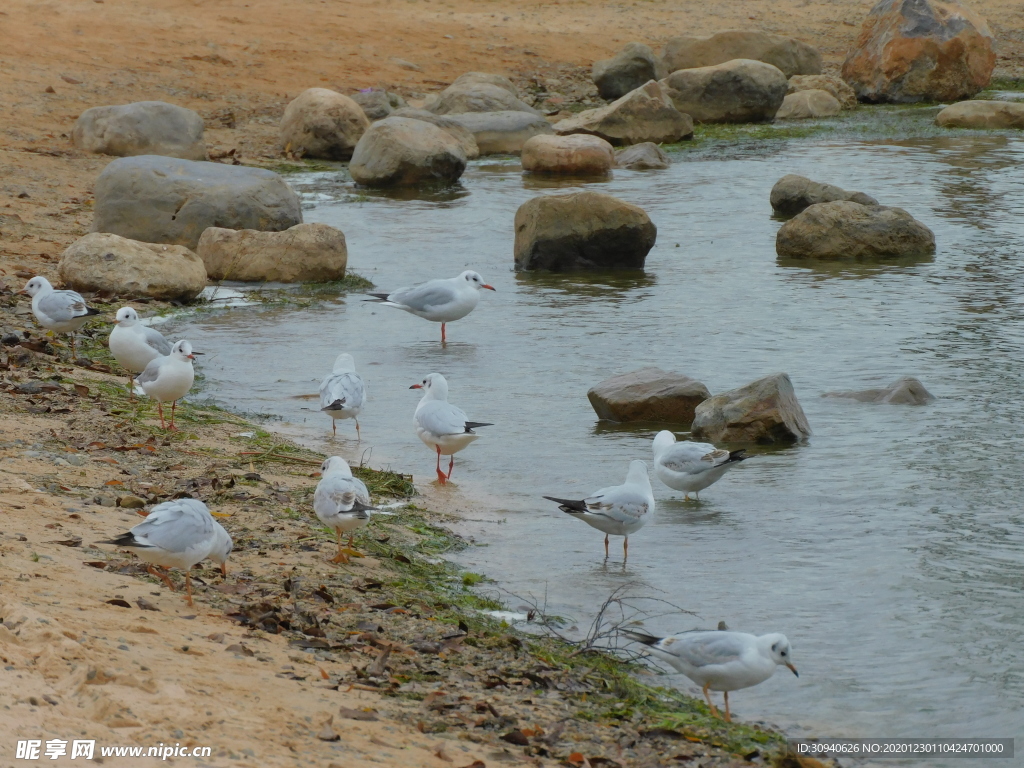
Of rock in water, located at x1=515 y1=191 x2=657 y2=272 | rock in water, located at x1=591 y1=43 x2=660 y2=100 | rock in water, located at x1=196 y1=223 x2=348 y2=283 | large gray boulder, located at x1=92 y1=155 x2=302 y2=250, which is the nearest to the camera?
rock in water, located at x1=196 y1=223 x2=348 y2=283

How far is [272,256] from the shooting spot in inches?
541

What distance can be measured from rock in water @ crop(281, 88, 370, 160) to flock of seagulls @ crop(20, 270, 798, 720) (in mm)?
12578

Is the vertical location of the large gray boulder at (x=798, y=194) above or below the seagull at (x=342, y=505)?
below

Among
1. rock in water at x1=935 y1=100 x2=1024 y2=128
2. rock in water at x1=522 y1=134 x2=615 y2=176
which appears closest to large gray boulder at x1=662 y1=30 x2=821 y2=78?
rock in water at x1=935 y1=100 x2=1024 y2=128

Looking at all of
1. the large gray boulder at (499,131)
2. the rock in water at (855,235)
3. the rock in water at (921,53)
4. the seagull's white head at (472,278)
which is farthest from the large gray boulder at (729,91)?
the seagull's white head at (472,278)

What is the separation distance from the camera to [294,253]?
45.1ft

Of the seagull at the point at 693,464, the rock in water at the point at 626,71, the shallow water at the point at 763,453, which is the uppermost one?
the rock in water at the point at 626,71

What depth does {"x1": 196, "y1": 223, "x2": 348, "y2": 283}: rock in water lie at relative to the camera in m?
13.8

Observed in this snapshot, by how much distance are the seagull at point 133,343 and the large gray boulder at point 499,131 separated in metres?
15.1

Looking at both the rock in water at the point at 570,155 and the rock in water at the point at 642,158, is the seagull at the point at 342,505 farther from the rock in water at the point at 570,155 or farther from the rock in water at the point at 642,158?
the rock in water at the point at 642,158

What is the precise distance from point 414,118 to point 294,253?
25.5ft

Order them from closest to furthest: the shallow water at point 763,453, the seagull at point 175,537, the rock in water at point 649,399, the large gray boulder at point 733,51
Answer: the seagull at point 175,537, the shallow water at point 763,453, the rock in water at point 649,399, the large gray boulder at point 733,51

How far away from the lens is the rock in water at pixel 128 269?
40.2ft

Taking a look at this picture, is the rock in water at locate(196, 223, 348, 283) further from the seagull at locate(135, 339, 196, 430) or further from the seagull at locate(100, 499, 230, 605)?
the seagull at locate(100, 499, 230, 605)
